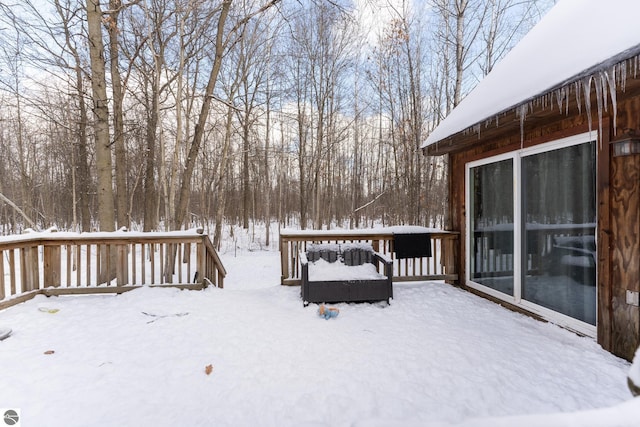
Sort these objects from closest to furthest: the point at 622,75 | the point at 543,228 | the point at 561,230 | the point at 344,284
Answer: the point at 622,75 → the point at 561,230 → the point at 543,228 → the point at 344,284

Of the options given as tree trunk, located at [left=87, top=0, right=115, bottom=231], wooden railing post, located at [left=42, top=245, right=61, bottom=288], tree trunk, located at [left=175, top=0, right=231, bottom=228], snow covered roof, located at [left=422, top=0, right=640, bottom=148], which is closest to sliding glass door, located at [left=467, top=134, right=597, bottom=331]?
snow covered roof, located at [left=422, top=0, right=640, bottom=148]

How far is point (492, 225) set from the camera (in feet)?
13.4

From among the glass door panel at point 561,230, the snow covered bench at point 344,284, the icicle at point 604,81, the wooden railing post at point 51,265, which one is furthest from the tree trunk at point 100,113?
the icicle at point 604,81

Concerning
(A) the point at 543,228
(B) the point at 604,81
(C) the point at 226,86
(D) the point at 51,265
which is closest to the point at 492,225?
(A) the point at 543,228

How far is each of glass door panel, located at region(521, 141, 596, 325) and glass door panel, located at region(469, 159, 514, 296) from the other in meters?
0.26

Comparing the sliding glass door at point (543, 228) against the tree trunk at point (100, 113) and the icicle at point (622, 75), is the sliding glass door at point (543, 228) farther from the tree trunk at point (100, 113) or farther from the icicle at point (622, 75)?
the tree trunk at point (100, 113)

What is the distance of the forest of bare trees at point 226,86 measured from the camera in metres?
6.07

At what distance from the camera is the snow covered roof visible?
6.72 ft

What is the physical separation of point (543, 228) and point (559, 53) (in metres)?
1.64

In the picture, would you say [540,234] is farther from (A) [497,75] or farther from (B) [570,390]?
(A) [497,75]

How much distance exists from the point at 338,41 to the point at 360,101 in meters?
2.31

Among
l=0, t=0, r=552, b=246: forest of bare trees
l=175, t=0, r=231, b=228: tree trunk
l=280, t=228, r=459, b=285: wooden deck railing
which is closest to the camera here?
l=280, t=228, r=459, b=285: wooden deck railing

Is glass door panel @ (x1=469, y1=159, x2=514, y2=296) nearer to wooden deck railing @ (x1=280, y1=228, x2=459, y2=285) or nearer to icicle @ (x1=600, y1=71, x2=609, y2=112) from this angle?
wooden deck railing @ (x1=280, y1=228, x2=459, y2=285)

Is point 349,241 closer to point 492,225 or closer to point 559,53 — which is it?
point 492,225
